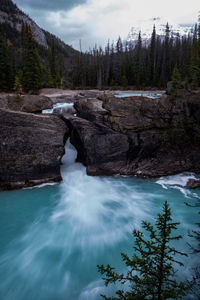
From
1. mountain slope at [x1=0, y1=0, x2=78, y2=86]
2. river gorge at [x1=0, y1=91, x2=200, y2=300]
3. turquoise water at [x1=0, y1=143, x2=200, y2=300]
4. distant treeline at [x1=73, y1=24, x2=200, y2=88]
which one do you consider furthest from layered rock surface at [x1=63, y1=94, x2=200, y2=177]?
mountain slope at [x1=0, y1=0, x2=78, y2=86]

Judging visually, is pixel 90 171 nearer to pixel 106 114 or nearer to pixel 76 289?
pixel 106 114

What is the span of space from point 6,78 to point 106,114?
1118 inches

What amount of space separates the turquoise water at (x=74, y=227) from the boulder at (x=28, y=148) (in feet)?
2.65

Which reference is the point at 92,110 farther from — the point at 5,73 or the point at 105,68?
the point at 105,68

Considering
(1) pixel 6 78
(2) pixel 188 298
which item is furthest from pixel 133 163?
(1) pixel 6 78

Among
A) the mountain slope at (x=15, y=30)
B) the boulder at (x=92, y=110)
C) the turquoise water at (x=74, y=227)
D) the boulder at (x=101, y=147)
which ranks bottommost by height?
the turquoise water at (x=74, y=227)

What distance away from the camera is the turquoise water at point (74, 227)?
5.94m

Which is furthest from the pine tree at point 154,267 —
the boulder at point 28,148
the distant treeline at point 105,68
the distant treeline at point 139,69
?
the distant treeline at point 139,69

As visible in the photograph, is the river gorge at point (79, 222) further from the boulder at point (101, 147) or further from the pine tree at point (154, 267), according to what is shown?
the pine tree at point (154, 267)

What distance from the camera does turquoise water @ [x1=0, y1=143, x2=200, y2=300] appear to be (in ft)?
19.5

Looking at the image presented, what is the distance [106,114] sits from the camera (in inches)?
505

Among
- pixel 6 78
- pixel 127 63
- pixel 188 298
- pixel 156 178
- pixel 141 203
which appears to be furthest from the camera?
pixel 127 63

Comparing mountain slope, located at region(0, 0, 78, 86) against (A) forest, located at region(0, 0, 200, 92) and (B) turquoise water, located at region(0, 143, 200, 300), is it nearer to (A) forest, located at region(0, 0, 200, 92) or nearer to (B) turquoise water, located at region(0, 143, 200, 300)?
(A) forest, located at region(0, 0, 200, 92)

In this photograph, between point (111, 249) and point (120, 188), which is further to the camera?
point (120, 188)
